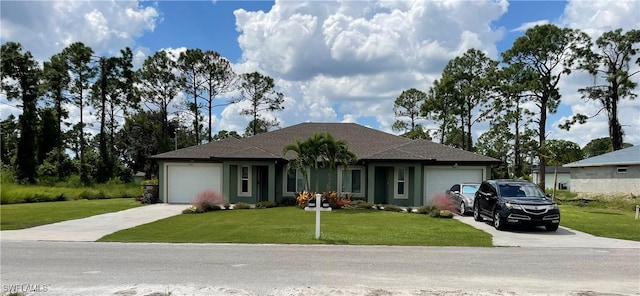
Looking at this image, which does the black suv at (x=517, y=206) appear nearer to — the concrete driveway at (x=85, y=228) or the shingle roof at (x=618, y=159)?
the concrete driveway at (x=85, y=228)

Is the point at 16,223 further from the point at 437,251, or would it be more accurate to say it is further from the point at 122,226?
the point at 437,251

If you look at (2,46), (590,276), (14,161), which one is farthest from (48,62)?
(590,276)

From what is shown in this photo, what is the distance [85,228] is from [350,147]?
671 inches

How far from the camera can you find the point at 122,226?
14.8 meters

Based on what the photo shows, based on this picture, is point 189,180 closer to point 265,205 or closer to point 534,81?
point 265,205

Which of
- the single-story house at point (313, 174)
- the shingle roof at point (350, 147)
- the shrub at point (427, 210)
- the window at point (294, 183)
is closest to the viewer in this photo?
the shrub at point (427, 210)

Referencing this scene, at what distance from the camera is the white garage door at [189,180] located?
84.9 ft

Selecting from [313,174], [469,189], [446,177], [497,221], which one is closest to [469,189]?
[469,189]

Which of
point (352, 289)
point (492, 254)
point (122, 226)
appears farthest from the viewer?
point (122, 226)

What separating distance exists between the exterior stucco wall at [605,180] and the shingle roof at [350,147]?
11.7 metres

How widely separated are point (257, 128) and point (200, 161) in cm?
2570

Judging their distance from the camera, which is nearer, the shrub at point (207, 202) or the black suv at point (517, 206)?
the black suv at point (517, 206)

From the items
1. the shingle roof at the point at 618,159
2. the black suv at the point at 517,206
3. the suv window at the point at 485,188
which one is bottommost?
the black suv at the point at 517,206

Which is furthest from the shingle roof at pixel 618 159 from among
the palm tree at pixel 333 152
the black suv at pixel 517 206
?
the palm tree at pixel 333 152
